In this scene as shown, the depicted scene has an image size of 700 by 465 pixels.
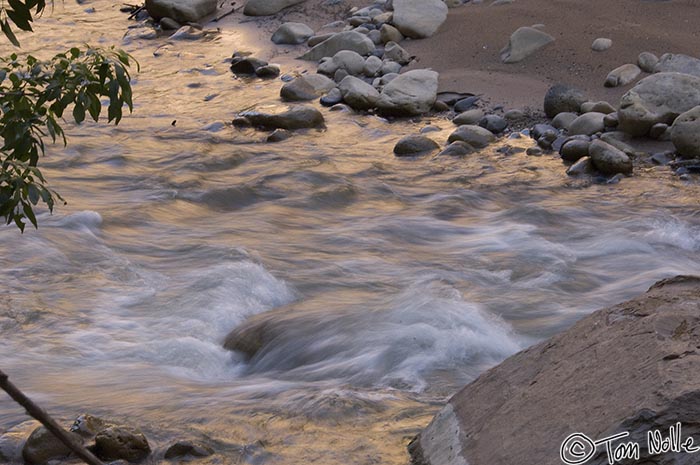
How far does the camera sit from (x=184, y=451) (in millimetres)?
3688

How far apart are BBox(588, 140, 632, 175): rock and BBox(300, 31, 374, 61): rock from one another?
3.86 m

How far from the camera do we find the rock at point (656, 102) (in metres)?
8.45

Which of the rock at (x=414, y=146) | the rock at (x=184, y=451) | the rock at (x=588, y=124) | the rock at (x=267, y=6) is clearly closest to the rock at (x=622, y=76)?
the rock at (x=588, y=124)

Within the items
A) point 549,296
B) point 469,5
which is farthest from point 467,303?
point 469,5

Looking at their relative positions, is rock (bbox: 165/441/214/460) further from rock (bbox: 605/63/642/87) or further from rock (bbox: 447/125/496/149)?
rock (bbox: 605/63/642/87)

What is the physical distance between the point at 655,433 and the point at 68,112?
28.8ft

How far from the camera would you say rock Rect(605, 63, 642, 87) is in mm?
9523

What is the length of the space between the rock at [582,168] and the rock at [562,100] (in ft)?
3.52

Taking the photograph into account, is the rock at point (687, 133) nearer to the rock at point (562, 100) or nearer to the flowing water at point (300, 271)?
the flowing water at point (300, 271)

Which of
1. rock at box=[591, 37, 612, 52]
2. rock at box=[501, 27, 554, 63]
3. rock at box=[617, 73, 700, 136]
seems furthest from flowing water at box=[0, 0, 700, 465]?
rock at box=[591, 37, 612, 52]

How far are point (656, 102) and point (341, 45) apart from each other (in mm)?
4075

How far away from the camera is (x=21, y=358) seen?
15.7 ft

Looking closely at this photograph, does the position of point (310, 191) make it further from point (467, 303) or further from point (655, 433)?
point (655, 433)

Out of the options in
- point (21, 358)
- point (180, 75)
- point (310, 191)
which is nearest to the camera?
point (21, 358)
